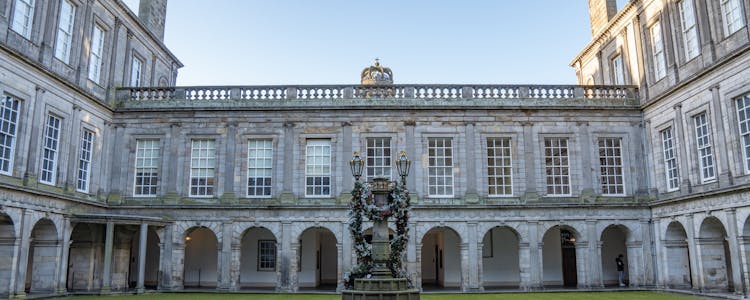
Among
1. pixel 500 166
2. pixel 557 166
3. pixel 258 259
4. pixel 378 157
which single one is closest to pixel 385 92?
pixel 378 157

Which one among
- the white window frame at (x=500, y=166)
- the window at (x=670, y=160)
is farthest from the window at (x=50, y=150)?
the window at (x=670, y=160)

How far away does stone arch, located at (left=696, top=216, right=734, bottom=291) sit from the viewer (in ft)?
63.4

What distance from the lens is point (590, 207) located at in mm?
22578

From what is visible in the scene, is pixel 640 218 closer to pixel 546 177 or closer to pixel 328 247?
pixel 546 177

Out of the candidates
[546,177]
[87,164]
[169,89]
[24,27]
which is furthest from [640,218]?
[24,27]

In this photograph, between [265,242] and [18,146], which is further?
[265,242]

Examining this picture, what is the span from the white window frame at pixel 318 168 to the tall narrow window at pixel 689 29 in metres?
13.6

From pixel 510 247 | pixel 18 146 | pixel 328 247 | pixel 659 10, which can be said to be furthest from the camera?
pixel 328 247

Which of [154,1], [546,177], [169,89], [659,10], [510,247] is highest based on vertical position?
[154,1]

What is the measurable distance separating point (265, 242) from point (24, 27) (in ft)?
40.7

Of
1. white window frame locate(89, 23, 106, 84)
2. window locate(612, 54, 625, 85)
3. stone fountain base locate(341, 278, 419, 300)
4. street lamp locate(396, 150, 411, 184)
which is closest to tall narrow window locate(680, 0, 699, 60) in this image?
window locate(612, 54, 625, 85)

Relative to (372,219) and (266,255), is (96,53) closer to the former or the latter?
(266,255)

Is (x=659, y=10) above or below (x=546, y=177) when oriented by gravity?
above

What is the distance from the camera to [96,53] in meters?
22.9
